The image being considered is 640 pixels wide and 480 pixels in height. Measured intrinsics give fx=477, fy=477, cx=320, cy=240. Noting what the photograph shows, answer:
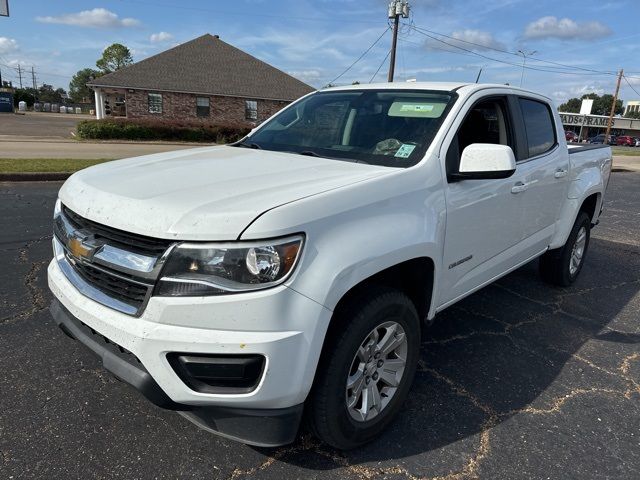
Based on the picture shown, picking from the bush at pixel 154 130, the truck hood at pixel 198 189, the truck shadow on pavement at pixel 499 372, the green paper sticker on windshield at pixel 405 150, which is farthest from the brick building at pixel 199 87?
the green paper sticker on windshield at pixel 405 150

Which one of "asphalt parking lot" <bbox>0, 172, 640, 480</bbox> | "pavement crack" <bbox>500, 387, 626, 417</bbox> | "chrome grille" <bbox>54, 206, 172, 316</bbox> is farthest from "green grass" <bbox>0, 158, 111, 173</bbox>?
"pavement crack" <bbox>500, 387, 626, 417</bbox>

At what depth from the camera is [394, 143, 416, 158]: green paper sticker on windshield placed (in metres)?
2.68

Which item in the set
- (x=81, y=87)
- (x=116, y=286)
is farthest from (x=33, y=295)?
(x=81, y=87)

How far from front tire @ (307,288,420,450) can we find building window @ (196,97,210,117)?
30.6m

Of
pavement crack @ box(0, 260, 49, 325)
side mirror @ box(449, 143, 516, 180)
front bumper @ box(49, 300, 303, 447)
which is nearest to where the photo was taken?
front bumper @ box(49, 300, 303, 447)

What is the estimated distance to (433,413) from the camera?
2.73m

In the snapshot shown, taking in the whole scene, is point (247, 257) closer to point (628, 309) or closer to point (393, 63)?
point (628, 309)

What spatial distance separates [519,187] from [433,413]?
1678 millimetres

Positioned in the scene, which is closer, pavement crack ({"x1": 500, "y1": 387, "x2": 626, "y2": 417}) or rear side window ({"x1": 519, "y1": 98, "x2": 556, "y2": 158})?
pavement crack ({"x1": 500, "y1": 387, "x2": 626, "y2": 417})

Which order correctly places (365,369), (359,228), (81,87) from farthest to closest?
(81,87) → (365,369) → (359,228)

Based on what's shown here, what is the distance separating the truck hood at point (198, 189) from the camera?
6.07 feet

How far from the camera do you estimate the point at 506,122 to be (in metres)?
3.52

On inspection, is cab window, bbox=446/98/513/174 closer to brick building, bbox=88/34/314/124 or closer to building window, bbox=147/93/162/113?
brick building, bbox=88/34/314/124

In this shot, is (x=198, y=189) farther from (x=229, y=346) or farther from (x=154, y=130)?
(x=154, y=130)
